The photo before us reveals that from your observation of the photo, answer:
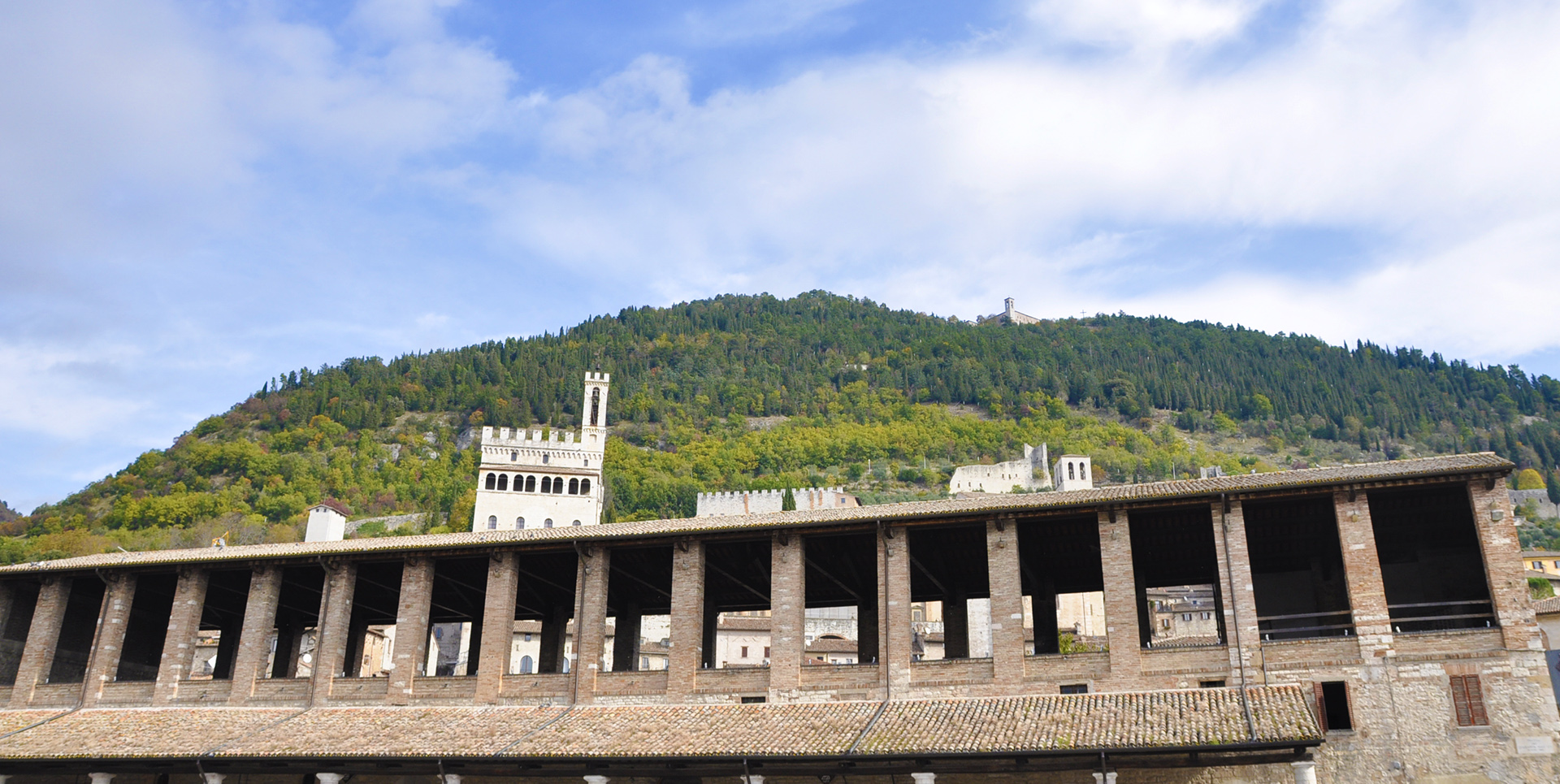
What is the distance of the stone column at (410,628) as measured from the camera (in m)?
32.1

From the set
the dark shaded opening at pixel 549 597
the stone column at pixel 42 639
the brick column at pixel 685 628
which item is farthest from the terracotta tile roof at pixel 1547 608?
the stone column at pixel 42 639

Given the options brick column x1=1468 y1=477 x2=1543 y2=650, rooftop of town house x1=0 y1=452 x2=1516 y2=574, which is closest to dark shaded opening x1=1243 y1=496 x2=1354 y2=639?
rooftop of town house x1=0 y1=452 x2=1516 y2=574

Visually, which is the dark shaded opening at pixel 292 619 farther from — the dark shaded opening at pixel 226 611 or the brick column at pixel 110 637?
the brick column at pixel 110 637

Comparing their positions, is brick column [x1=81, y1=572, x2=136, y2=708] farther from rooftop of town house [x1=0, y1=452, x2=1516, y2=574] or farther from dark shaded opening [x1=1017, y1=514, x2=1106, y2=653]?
dark shaded opening [x1=1017, y1=514, x2=1106, y2=653]

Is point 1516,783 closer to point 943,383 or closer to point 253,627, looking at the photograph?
point 253,627

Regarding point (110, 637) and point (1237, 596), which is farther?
point (110, 637)

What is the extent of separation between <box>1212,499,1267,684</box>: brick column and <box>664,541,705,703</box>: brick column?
1284cm

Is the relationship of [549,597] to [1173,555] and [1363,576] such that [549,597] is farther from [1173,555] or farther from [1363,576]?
[1363,576]

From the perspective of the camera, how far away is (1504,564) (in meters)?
24.9

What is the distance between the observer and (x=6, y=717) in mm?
34438

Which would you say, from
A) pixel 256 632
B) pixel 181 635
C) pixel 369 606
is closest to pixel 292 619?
pixel 369 606

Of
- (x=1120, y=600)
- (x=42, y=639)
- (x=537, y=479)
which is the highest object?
(x=537, y=479)

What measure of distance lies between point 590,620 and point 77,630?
1962 centimetres

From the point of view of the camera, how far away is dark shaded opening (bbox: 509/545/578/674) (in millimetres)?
35375
